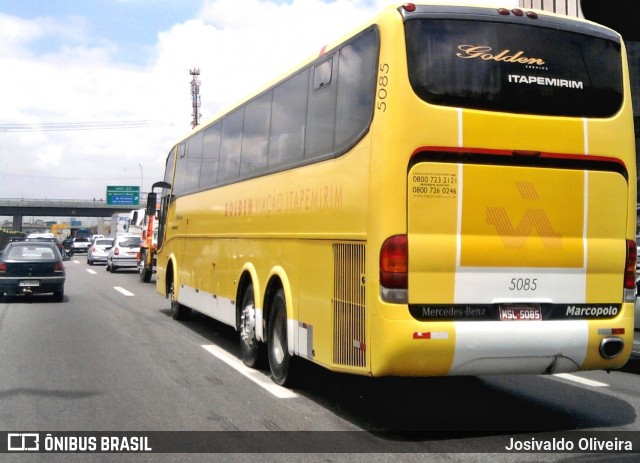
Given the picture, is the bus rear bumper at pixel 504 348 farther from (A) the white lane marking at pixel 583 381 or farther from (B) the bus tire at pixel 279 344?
(B) the bus tire at pixel 279 344

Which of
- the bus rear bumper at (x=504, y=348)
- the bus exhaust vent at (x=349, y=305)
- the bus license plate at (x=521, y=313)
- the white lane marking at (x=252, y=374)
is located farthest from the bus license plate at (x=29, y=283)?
the bus license plate at (x=521, y=313)

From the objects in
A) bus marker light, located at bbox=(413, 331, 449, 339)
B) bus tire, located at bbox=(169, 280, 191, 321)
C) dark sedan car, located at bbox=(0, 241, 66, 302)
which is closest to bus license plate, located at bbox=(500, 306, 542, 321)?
bus marker light, located at bbox=(413, 331, 449, 339)

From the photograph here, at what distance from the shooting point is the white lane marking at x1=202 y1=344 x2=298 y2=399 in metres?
8.58

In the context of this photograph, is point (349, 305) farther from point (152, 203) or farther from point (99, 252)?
point (99, 252)

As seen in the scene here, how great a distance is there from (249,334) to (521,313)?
4319 millimetres

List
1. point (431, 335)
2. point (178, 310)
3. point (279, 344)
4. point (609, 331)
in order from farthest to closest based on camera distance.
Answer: point (178, 310) → point (279, 344) → point (609, 331) → point (431, 335)

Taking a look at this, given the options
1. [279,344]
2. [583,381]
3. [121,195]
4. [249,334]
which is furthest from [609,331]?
[121,195]

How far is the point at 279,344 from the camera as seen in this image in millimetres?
9039

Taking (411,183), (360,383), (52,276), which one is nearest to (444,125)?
(411,183)

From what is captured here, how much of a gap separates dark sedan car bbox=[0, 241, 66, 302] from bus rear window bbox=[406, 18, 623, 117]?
16.1 m

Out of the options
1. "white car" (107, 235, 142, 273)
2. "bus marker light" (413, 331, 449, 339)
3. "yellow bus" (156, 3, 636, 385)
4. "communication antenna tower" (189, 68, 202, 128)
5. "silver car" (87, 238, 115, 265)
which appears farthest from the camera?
"communication antenna tower" (189, 68, 202, 128)

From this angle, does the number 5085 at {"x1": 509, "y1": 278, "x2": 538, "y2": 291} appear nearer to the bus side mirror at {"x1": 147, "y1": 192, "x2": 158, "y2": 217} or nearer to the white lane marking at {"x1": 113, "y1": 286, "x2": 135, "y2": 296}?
the bus side mirror at {"x1": 147, "y1": 192, "x2": 158, "y2": 217}

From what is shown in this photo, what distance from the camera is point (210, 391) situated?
28.4ft

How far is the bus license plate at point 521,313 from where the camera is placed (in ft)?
22.0
